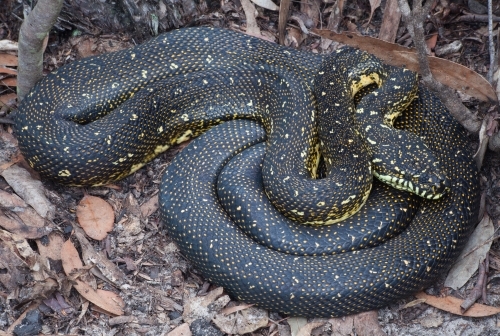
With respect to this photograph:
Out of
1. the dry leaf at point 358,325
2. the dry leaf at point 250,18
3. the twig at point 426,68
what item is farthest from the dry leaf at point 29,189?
the twig at point 426,68

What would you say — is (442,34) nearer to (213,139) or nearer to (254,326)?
(213,139)

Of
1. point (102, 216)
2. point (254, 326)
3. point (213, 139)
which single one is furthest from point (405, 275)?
point (102, 216)

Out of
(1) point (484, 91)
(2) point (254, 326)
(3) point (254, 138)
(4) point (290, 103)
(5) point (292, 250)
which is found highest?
(1) point (484, 91)

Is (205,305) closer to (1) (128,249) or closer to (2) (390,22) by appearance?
(1) (128,249)

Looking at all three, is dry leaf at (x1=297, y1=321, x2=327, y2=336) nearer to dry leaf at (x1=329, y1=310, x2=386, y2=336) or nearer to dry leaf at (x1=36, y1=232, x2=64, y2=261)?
dry leaf at (x1=329, y1=310, x2=386, y2=336)

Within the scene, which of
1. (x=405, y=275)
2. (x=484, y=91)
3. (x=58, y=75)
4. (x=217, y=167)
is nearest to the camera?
(x=405, y=275)

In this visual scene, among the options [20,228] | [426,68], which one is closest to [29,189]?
[20,228]

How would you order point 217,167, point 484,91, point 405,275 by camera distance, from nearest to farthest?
point 405,275
point 484,91
point 217,167

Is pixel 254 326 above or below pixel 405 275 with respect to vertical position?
below

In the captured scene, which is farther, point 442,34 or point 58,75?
point 442,34
